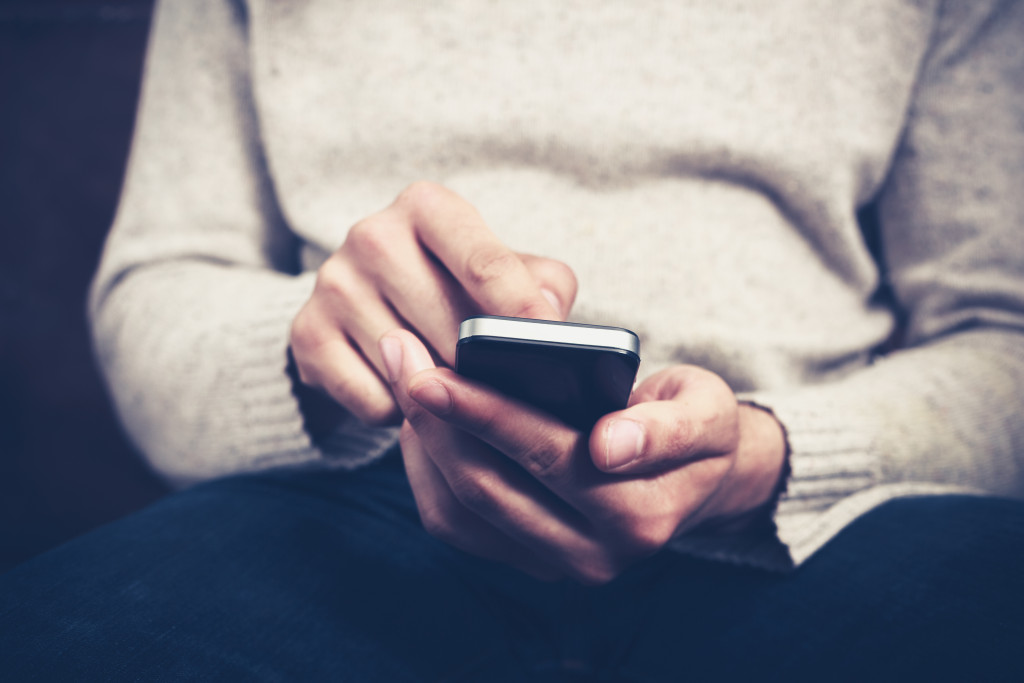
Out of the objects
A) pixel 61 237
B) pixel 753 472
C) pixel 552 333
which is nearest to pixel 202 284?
pixel 61 237

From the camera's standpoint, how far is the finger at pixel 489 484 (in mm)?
361

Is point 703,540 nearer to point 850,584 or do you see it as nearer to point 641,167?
point 850,584

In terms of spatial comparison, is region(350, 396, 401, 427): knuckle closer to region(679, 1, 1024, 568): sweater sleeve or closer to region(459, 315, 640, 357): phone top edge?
region(459, 315, 640, 357): phone top edge

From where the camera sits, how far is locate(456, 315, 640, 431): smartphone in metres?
0.28

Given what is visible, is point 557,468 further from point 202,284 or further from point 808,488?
point 202,284

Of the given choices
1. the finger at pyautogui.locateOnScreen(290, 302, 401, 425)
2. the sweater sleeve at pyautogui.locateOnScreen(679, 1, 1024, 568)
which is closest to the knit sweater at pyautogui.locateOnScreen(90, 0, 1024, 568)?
the sweater sleeve at pyautogui.locateOnScreen(679, 1, 1024, 568)

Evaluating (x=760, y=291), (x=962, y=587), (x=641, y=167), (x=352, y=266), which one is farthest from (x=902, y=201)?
(x=352, y=266)

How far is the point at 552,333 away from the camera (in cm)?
28

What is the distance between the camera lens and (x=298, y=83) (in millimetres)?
649

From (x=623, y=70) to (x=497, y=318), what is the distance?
0.47 metres

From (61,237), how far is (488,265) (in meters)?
0.90

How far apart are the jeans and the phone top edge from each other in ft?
0.99

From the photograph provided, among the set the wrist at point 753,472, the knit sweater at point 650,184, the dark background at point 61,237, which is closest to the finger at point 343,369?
the knit sweater at point 650,184

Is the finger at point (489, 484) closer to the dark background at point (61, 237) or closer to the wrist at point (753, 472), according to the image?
the wrist at point (753, 472)
